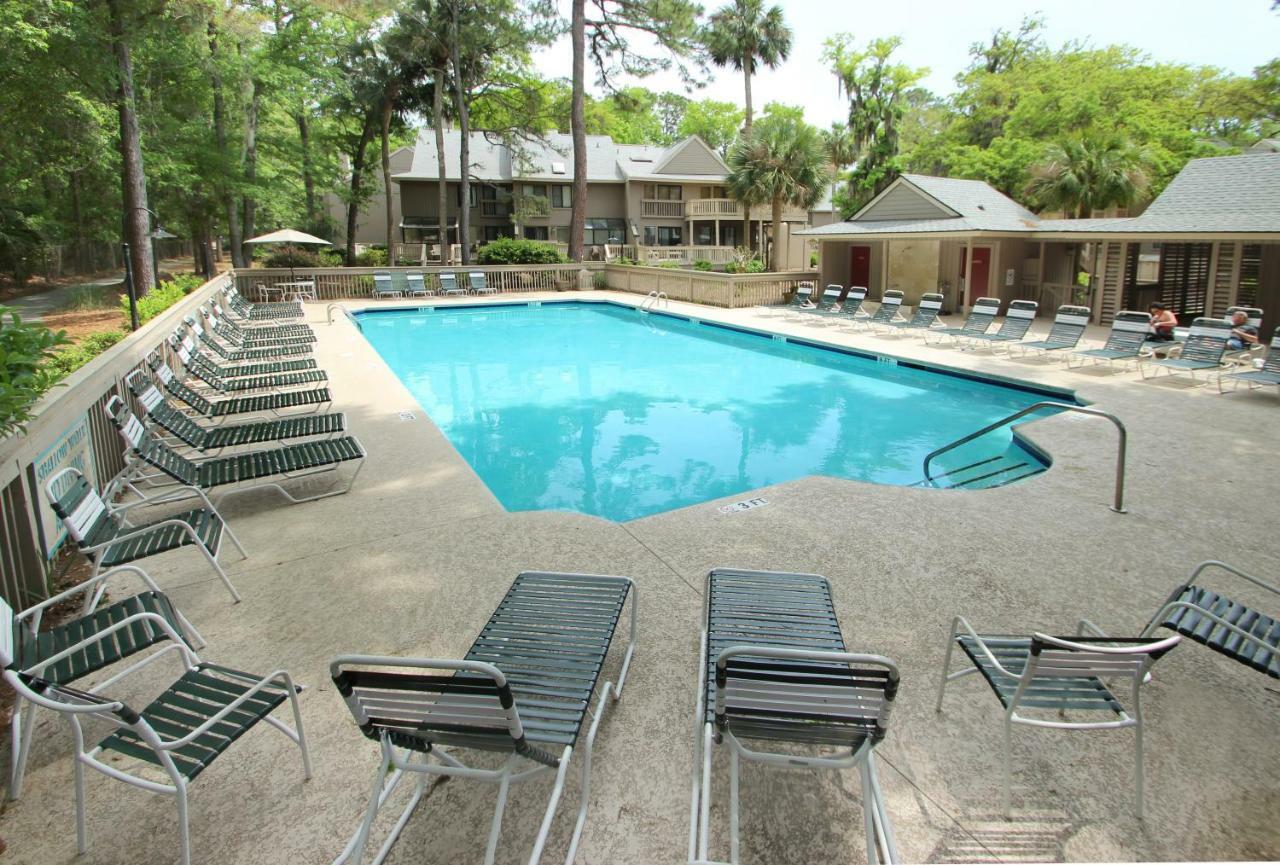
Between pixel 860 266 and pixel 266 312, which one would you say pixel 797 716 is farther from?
pixel 860 266

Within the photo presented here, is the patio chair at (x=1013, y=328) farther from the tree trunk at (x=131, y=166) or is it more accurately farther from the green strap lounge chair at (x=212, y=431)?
the tree trunk at (x=131, y=166)

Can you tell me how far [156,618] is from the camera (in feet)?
9.21

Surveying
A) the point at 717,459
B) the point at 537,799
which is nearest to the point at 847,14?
the point at 717,459

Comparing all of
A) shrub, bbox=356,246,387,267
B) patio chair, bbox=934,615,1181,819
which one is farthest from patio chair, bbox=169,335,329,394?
shrub, bbox=356,246,387,267

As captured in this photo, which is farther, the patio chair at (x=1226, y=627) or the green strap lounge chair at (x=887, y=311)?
the green strap lounge chair at (x=887, y=311)

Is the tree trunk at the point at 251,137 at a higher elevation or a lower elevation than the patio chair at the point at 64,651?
higher

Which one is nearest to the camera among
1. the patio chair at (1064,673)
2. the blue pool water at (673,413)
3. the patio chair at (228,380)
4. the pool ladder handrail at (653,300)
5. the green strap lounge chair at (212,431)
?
the patio chair at (1064,673)

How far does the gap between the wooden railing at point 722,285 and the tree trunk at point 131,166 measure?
13.1 m

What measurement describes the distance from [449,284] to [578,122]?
298 inches

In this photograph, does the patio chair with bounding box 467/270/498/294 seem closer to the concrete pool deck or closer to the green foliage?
the concrete pool deck

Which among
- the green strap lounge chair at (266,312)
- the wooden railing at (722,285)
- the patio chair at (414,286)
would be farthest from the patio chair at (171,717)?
the patio chair at (414,286)

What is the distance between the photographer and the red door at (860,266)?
21905 mm

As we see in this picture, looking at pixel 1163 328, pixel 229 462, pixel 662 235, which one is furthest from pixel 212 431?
pixel 662 235

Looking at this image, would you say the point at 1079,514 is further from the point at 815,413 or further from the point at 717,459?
the point at 815,413
